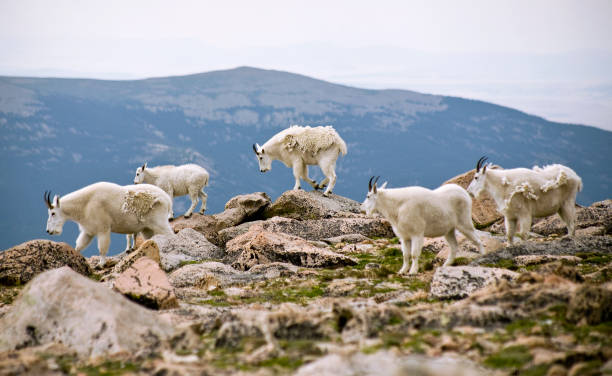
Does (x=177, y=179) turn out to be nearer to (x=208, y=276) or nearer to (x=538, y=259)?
(x=208, y=276)

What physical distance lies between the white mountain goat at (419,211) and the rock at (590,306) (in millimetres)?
5950

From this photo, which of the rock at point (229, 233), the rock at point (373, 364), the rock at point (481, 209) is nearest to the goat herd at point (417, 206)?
the rock at point (229, 233)

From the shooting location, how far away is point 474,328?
9391 millimetres

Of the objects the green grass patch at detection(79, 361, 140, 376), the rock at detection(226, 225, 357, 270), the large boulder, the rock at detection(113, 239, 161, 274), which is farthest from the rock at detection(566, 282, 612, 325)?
the large boulder

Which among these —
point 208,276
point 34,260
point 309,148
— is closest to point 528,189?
point 208,276

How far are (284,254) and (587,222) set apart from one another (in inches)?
469

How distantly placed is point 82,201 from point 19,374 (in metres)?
11.8

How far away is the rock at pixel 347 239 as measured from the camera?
22814mm

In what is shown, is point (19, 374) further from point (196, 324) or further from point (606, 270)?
point (606, 270)

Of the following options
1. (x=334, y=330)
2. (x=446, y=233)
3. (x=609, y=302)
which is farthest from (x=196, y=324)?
(x=446, y=233)

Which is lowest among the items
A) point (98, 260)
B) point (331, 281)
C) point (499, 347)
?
point (98, 260)

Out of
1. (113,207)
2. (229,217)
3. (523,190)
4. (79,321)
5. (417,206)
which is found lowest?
(229,217)

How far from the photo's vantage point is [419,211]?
50.4 feet

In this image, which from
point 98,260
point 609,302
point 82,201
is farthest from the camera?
point 98,260
